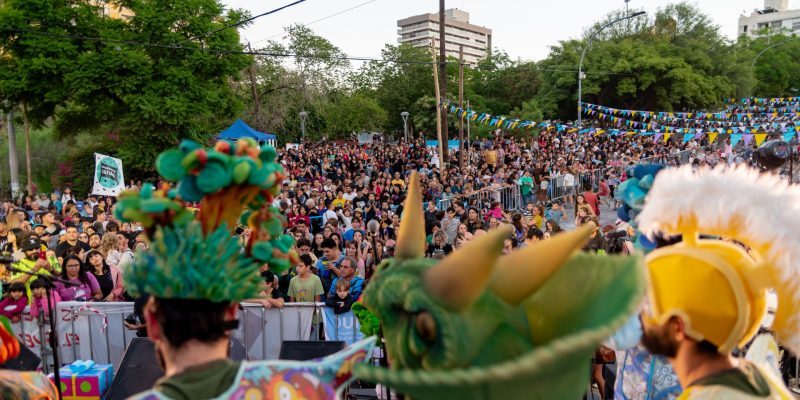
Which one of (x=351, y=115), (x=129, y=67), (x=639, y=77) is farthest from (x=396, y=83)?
(x=129, y=67)

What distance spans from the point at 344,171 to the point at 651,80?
92.9ft

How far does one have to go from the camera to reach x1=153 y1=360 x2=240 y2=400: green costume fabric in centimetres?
210

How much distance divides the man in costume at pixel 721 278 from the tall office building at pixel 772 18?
132703 millimetres

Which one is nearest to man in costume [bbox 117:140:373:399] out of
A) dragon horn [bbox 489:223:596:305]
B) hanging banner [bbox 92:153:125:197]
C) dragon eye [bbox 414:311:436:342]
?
dragon eye [bbox 414:311:436:342]

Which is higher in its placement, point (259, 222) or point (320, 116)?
point (320, 116)

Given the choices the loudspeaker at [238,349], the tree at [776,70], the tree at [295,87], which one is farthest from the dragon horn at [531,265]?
the tree at [776,70]

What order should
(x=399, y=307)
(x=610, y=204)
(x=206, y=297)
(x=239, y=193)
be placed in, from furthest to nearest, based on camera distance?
(x=610, y=204)
(x=239, y=193)
(x=206, y=297)
(x=399, y=307)

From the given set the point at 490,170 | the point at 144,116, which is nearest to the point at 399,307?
the point at 490,170

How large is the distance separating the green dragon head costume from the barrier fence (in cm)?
507

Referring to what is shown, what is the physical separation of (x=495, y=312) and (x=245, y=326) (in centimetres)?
559

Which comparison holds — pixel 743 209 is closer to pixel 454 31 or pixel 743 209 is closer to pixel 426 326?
pixel 426 326

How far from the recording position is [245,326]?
680 cm

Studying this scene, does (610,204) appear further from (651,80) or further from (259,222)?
(651,80)

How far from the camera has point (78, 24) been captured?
75.0 feet
